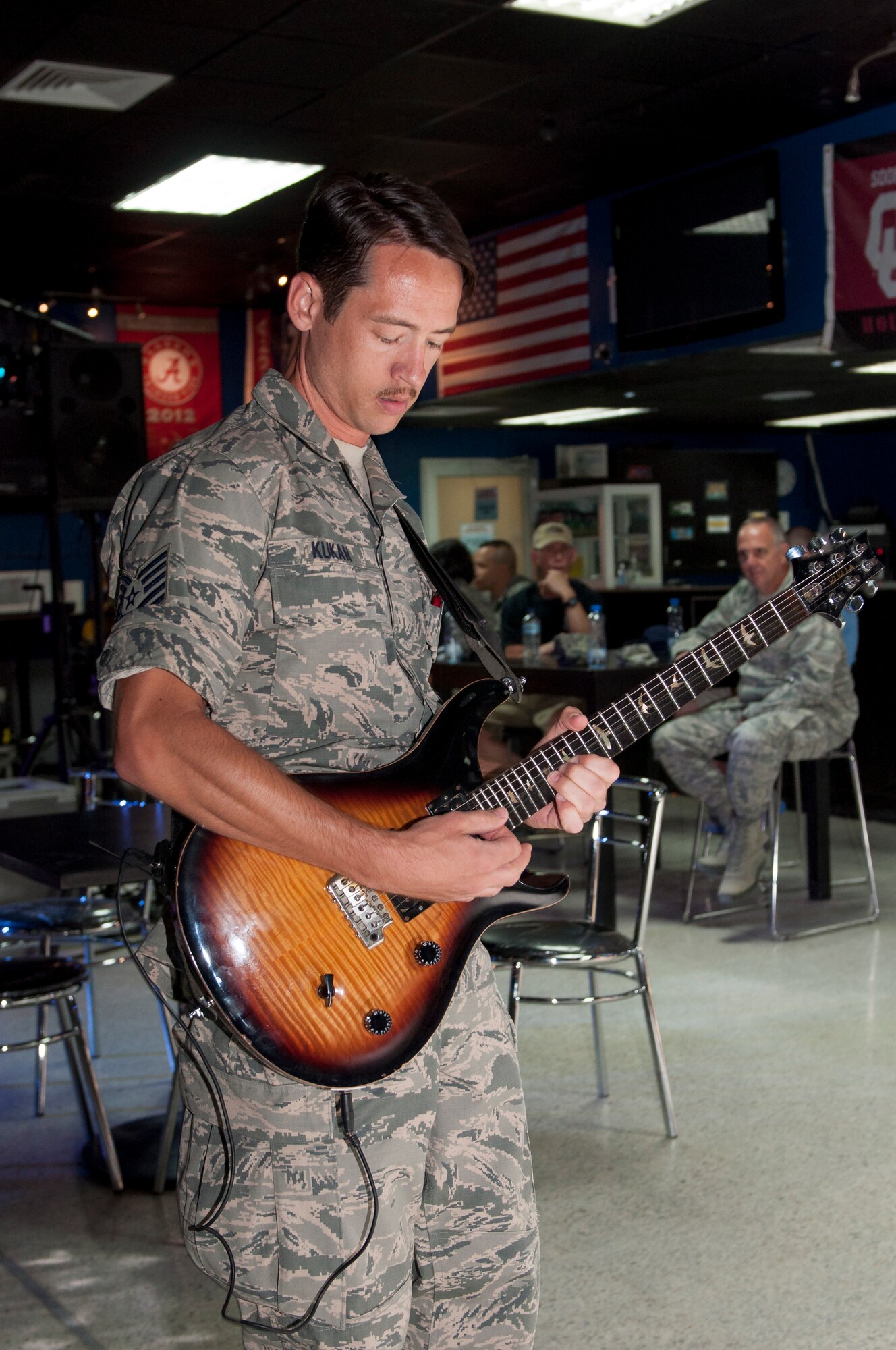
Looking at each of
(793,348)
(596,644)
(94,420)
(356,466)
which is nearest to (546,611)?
(596,644)

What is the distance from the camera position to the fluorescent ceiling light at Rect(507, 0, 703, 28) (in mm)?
4750

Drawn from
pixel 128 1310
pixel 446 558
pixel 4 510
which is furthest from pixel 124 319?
pixel 128 1310

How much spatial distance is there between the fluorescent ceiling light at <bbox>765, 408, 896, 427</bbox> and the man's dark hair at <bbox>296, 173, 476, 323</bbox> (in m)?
9.86

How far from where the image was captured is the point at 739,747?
5426mm

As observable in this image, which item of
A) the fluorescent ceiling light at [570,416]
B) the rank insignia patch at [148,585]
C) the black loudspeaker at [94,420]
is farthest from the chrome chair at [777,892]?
the fluorescent ceiling light at [570,416]

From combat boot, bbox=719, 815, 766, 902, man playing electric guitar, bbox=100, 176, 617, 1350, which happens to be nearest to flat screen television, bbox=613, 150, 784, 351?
combat boot, bbox=719, 815, 766, 902

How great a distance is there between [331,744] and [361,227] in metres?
0.57

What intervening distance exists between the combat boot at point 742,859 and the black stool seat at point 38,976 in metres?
3.22

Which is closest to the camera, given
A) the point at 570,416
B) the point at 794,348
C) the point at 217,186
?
Result: the point at 794,348

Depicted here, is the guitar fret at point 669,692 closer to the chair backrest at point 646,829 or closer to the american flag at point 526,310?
the chair backrest at point 646,829

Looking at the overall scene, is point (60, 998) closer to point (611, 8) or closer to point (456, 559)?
point (611, 8)

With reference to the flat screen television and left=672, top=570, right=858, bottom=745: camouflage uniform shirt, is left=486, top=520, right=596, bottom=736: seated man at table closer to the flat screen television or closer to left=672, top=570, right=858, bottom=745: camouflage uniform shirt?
left=672, top=570, right=858, bottom=745: camouflage uniform shirt

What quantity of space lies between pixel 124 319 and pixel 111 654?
916 centimetres

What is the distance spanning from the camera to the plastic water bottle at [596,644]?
5.51 metres
